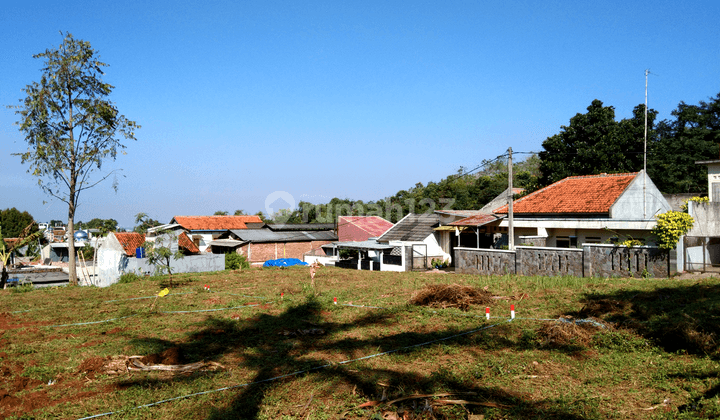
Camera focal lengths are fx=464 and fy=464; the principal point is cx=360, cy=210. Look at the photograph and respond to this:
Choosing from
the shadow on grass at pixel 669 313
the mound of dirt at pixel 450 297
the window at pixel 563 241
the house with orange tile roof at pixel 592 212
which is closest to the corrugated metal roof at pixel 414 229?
the house with orange tile roof at pixel 592 212

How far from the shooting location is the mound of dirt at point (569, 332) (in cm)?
862

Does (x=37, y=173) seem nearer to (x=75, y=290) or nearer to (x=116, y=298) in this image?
(x=75, y=290)

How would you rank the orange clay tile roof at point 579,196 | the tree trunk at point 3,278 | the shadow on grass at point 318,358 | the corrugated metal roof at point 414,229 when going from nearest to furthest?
the shadow on grass at point 318,358 < the tree trunk at point 3,278 < the orange clay tile roof at point 579,196 < the corrugated metal roof at point 414,229

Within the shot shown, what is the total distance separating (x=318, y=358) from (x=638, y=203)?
22.5m

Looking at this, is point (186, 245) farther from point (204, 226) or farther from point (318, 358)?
point (318, 358)

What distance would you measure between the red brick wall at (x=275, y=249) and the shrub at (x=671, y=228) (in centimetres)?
3194

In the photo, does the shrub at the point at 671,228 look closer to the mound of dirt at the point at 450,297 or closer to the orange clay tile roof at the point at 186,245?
the mound of dirt at the point at 450,297

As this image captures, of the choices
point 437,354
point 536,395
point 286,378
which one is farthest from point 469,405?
point 286,378

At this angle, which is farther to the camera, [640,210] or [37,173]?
[640,210]

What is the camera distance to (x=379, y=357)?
8156 millimetres

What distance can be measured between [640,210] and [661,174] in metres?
15.9

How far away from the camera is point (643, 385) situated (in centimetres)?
657

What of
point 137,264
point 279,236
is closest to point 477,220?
point 137,264

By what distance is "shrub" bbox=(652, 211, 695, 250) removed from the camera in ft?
49.7
